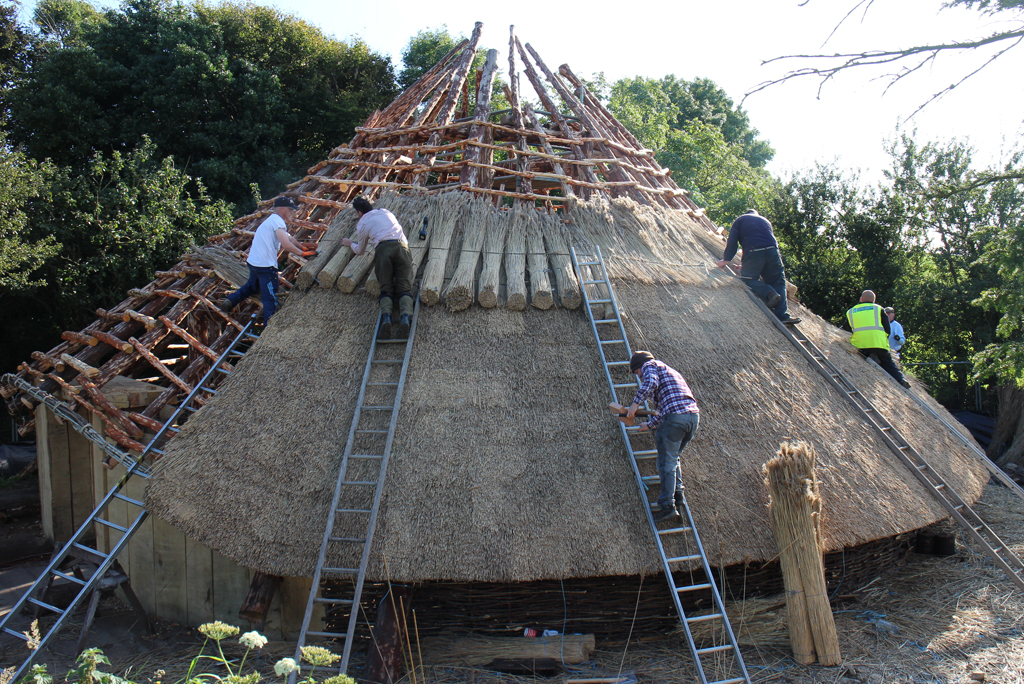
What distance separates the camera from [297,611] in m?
6.46

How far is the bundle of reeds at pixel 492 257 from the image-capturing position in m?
7.06

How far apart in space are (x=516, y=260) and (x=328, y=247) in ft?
7.58

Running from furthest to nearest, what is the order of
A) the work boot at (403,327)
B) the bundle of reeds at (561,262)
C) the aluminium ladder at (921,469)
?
the bundle of reeds at (561,262) < the work boot at (403,327) < the aluminium ladder at (921,469)

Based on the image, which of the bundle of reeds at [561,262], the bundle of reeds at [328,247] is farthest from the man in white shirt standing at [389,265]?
the bundle of reeds at [561,262]

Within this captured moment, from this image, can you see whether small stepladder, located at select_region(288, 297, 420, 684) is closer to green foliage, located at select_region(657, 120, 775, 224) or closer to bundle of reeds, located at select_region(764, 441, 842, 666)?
bundle of reeds, located at select_region(764, 441, 842, 666)

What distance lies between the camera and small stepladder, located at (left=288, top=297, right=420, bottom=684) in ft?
16.8

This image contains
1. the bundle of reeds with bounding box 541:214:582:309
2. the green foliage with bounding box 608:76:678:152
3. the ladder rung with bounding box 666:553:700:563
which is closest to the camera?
the ladder rung with bounding box 666:553:700:563

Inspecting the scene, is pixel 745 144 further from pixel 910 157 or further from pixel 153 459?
pixel 153 459

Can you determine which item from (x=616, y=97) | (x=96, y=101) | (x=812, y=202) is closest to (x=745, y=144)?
(x=616, y=97)

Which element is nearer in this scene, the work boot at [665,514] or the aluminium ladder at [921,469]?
the work boot at [665,514]

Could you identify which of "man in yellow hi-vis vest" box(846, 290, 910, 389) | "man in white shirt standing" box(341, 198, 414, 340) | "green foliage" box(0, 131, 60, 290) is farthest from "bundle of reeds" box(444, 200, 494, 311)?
"green foliage" box(0, 131, 60, 290)

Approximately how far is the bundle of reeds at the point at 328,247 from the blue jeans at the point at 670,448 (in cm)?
436

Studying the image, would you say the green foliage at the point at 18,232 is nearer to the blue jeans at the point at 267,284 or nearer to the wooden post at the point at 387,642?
the blue jeans at the point at 267,284

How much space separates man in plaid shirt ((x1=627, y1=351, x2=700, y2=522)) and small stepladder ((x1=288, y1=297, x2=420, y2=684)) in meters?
2.30
